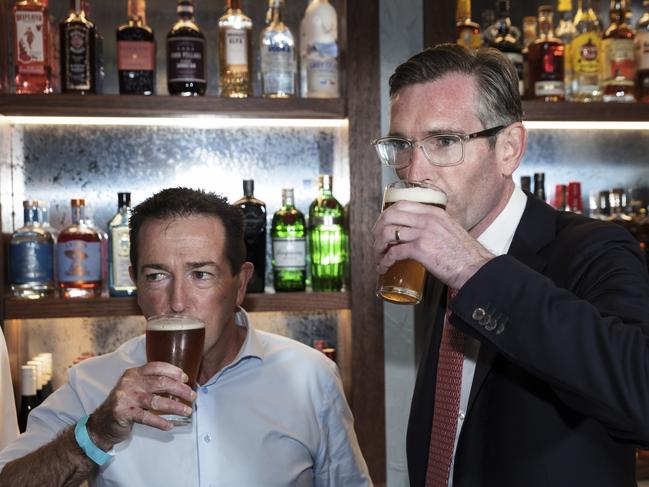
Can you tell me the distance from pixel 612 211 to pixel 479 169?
1477 mm

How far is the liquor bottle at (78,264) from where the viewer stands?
2.24 m

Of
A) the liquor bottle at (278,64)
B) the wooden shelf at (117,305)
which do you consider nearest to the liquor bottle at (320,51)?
the liquor bottle at (278,64)

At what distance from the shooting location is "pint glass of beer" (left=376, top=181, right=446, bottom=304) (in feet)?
3.71

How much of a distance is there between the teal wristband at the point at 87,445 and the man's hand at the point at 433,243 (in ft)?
1.81

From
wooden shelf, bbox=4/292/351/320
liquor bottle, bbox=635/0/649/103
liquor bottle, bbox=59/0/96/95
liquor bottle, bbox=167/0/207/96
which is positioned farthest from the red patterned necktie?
liquor bottle, bbox=635/0/649/103

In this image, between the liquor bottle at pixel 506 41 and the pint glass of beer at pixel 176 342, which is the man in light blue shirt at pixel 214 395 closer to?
the pint glass of beer at pixel 176 342

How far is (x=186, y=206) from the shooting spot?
1.58 m

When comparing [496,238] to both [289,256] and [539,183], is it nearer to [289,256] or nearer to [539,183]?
[289,256]

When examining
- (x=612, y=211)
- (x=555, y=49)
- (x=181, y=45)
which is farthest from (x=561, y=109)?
(x=181, y=45)

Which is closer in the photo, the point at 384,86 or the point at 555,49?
the point at 384,86

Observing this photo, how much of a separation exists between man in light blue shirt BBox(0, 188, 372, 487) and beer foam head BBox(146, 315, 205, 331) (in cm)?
23

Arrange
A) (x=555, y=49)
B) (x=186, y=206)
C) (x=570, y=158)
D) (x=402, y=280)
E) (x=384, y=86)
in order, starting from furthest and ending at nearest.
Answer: (x=570, y=158)
(x=555, y=49)
(x=384, y=86)
(x=186, y=206)
(x=402, y=280)

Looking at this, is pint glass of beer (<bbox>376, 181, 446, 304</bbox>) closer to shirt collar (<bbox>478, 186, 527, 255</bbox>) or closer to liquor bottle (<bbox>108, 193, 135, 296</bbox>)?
shirt collar (<bbox>478, 186, 527, 255</bbox>)

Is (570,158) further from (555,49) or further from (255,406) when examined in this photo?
(255,406)
